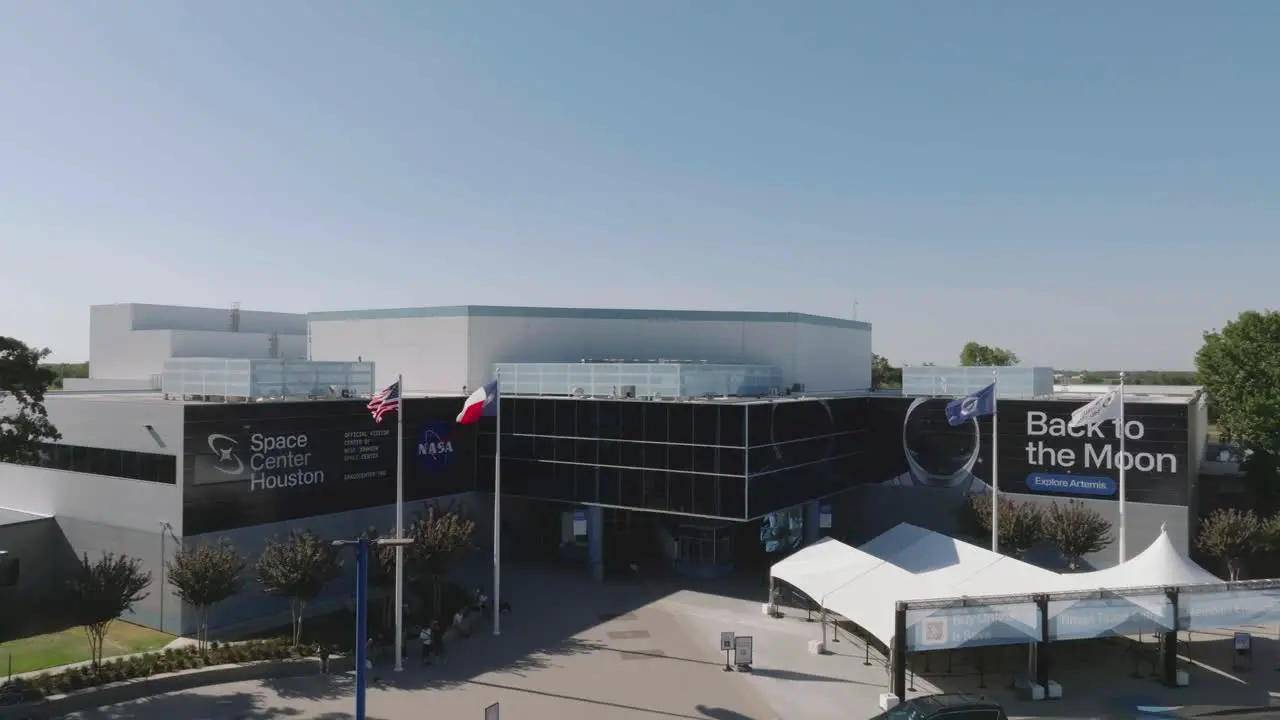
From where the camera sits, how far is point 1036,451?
35.6 m

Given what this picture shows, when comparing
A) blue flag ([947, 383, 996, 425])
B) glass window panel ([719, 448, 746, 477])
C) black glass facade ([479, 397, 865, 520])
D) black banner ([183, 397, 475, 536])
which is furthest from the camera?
black glass facade ([479, 397, 865, 520])

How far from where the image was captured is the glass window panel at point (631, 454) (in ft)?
110

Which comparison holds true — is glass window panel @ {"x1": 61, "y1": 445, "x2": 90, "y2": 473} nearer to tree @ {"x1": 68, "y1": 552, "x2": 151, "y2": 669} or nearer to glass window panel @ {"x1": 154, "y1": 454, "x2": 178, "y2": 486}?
glass window panel @ {"x1": 154, "y1": 454, "x2": 178, "y2": 486}

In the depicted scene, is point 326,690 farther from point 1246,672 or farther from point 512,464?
point 1246,672

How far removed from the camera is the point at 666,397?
3369 cm

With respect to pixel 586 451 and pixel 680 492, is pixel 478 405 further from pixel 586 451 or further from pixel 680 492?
pixel 680 492

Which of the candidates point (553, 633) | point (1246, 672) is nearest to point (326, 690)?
point (553, 633)

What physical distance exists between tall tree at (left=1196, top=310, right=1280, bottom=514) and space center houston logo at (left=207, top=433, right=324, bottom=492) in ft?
128

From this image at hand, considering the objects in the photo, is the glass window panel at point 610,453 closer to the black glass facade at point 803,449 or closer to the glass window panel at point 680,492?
the glass window panel at point 680,492

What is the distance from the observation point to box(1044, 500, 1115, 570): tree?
31234 mm

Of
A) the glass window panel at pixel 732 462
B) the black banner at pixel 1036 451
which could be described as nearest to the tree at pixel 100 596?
the glass window panel at pixel 732 462

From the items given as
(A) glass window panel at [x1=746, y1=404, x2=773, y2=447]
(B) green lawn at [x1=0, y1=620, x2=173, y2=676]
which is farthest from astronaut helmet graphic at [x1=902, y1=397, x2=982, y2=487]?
(B) green lawn at [x1=0, y1=620, x2=173, y2=676]

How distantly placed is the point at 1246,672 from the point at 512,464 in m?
25.7

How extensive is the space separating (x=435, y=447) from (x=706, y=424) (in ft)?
36.5
